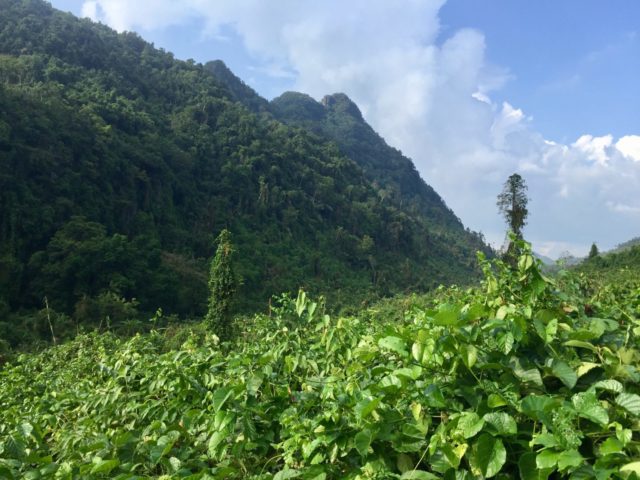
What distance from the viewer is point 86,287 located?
28.1m

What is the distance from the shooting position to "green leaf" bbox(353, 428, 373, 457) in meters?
1.09

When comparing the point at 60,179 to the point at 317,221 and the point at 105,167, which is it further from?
the point at 317,221

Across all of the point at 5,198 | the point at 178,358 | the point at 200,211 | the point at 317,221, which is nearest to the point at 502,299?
the point at 178,358

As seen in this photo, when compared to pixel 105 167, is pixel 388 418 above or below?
below

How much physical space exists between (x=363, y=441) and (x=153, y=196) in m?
42.8

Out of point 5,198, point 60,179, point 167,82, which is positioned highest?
point 167,82

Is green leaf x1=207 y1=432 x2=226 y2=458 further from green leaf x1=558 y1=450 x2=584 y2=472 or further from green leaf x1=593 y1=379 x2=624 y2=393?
green leaf x1=593 y1=379 x2=624 y2=393

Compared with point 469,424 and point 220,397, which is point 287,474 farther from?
point 469,424

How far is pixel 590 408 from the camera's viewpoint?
3.15 feet

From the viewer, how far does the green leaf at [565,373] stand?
1.09 m

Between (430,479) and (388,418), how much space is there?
0.16m

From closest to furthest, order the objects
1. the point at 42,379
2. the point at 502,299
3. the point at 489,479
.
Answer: the point at 489,479 < the point at 502,299 < the point at 42,379

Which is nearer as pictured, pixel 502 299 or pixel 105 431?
pixel 502 299

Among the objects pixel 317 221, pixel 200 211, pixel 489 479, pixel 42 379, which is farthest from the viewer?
pixel 317 221
